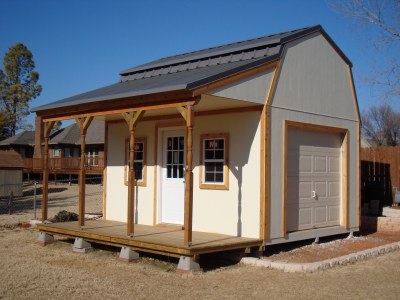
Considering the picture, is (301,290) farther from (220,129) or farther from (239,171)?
(220,129)

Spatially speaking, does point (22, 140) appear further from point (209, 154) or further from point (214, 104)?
point (214, 104)

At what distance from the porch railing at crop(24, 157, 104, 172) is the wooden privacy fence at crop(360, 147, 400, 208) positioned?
2177 centimetres

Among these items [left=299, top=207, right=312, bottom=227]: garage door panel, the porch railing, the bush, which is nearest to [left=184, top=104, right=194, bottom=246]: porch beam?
[left=299, top=207, right=312, bottom=227]: garage door panel

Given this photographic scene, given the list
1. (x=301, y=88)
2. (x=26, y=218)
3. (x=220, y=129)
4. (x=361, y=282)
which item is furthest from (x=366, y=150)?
(x=26, y=218)

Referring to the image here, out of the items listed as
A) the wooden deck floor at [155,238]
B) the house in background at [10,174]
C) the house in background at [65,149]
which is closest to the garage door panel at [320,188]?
the wooden deck floor at [155,238]

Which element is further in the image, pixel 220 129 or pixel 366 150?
pixel 366 150

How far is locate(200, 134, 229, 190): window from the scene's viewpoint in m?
10.4

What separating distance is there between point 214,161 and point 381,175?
27.1ft

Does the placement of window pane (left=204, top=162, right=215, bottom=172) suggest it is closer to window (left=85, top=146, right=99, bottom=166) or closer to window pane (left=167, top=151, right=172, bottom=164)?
window pane (left=167, top=151, right=172, bottom=164)

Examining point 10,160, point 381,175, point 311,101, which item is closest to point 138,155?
point 311,101

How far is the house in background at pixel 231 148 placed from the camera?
9.31 meters

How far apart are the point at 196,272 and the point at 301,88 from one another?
4.82m

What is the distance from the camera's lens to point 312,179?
1147 cm

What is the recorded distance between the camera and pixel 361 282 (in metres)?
8.04
